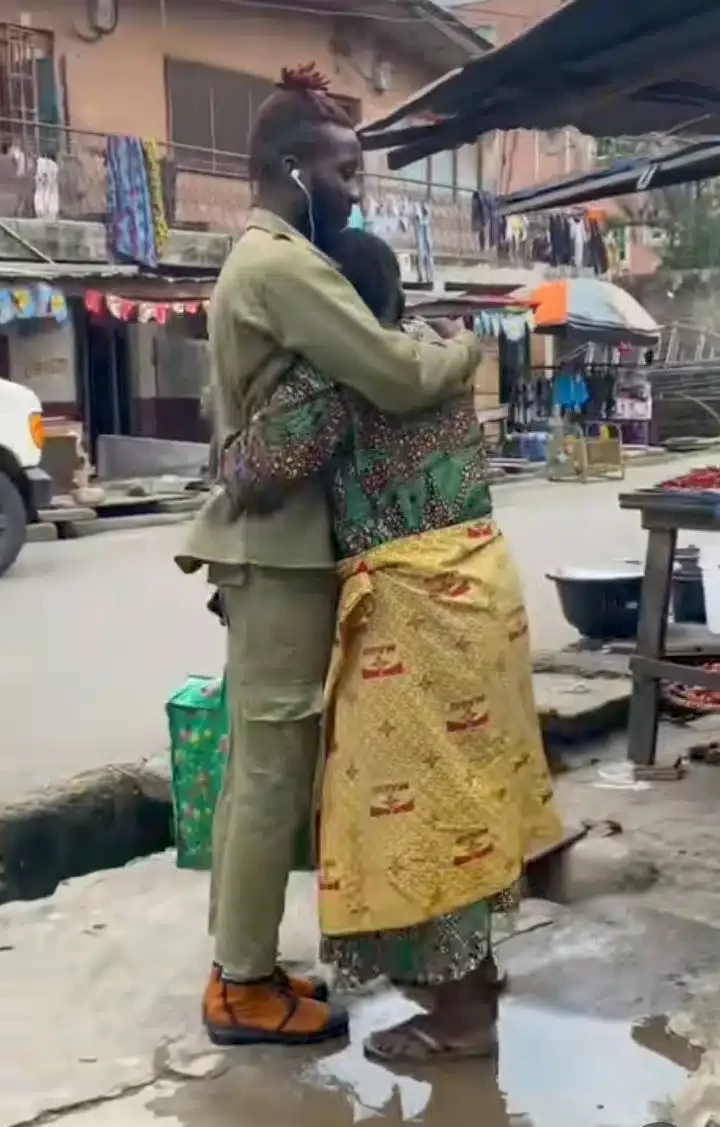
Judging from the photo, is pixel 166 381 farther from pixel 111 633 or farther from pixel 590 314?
pixel 111 633

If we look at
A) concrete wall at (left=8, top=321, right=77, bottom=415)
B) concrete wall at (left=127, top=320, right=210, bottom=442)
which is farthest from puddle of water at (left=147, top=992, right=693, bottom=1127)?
concrete wall at (left=127, top=320, right=210, bottom=442)

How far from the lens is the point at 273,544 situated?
298 cm

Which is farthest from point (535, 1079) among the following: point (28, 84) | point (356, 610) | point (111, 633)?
point (28, 84)

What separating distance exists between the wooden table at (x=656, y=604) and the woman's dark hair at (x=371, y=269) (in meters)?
2.12

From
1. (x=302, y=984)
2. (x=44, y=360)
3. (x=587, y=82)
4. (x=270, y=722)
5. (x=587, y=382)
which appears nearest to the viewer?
(x=270, y=722)

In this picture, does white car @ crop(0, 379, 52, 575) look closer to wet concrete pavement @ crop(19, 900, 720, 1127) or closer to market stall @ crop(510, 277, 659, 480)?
wet concrete pavement @ crop(19, 900, 720, 1127)

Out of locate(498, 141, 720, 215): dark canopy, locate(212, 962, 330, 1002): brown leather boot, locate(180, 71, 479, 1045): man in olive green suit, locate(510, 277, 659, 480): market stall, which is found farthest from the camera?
locate(510, 277, 659, 480): market stall

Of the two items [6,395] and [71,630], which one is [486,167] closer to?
[6,395]

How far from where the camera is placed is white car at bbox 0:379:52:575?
11.6 meters

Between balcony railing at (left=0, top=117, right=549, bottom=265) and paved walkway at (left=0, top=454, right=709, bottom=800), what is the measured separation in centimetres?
448

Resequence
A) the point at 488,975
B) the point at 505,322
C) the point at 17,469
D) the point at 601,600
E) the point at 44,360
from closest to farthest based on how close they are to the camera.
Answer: the point at 488,975 → the point at 601,600 → the point at 17,469 → the point at 44,360 → the point at 505,322

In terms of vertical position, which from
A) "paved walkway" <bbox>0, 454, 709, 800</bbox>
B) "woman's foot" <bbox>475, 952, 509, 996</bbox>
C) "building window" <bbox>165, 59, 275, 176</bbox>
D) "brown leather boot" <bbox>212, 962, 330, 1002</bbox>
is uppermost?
"building window" <bbox>165, 59, 275, 176</bbox>

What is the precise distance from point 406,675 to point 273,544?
377 millimetres

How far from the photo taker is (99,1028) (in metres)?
3.30
